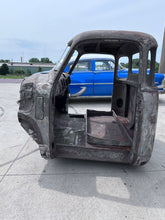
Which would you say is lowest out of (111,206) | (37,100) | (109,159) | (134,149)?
(111,206)

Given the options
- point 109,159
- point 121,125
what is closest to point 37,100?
point 109,159

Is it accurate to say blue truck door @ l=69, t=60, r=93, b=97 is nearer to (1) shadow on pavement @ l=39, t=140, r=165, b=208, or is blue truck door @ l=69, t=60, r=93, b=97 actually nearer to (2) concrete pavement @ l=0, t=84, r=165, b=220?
(2) concrete pavement @ l=0, t=84, r=165, b=220

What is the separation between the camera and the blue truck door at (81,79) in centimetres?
673

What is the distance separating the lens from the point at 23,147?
3.04m

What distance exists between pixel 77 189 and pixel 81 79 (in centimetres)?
529

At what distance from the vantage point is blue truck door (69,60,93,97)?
6730mm

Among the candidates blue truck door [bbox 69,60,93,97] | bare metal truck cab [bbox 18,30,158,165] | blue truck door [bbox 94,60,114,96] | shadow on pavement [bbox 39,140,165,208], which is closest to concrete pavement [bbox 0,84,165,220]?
shadow on pavement [bbox 39,140,165,208]

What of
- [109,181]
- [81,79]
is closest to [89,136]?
[109,181]

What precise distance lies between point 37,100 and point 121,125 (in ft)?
5.72

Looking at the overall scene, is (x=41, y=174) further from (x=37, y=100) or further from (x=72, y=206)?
(x=37, y=100)

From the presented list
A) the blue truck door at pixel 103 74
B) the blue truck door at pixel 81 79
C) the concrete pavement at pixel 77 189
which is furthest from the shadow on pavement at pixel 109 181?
the blue truck door at pixel 103 74

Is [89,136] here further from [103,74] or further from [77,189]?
[103,74]

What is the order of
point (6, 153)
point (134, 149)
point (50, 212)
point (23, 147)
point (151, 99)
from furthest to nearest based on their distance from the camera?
point (23, 147) < point (6, 153) < point (134, 149) < point (151, 99) < point (50, 212)

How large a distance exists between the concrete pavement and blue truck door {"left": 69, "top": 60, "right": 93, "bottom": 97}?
430 centimetres
